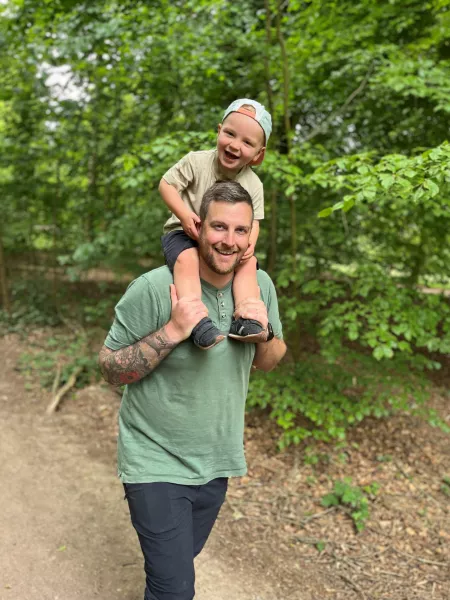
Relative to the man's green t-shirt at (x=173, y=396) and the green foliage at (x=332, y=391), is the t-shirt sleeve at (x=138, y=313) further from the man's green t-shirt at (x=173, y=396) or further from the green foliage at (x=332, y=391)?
the green foliage at (x=332, y=391)

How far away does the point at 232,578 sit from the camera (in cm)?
340

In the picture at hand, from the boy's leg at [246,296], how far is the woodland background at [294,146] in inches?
40.3

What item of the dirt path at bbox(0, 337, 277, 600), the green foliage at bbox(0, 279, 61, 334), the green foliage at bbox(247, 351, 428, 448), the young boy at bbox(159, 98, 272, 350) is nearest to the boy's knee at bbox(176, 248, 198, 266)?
the young boy at bbox(159, 98, 272, 350)

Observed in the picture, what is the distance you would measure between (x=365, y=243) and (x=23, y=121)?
483cm

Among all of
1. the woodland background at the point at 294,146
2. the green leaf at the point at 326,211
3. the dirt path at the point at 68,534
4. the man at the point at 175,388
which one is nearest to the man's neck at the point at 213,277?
the man at the point at 175,388

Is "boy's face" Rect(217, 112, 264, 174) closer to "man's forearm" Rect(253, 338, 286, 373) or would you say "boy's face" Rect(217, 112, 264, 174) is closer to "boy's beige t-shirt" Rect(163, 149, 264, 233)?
"boy's beige t-shirt" Rect(163, 149, 264, 233)

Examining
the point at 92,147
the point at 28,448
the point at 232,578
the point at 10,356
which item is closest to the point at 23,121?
the point at 92,147

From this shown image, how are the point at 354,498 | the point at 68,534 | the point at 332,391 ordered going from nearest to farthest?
1. the point at 68,534
2. the point at 354,498
3. the point at 332,391

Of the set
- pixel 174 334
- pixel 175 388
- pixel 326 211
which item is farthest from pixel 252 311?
pixel 326 211

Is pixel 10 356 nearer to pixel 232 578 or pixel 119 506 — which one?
pixel 119 506

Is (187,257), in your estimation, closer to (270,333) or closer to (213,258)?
(213,258)

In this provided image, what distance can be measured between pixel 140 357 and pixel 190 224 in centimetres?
56

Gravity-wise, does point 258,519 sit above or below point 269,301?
below

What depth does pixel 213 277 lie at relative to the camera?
199 cm
